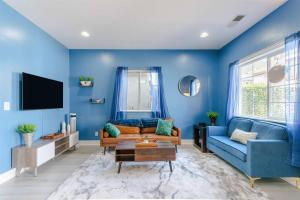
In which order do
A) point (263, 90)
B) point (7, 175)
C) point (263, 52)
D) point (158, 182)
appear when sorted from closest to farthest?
point (158, 182) → point (7, 175) → point (263, 52) → point (263, 90)

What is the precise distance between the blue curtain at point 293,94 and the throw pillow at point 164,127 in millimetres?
2628

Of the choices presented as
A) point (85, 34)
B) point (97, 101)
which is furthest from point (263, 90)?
point (97, 101)

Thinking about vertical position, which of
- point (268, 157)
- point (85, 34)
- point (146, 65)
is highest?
point (85, 34)

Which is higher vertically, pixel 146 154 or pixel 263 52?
pixel 263 52

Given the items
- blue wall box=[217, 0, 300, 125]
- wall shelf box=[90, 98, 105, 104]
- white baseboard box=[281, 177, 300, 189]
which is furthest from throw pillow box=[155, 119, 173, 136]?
white baseboard box=[281, 177, 300, 189]

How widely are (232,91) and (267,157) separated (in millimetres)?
2199

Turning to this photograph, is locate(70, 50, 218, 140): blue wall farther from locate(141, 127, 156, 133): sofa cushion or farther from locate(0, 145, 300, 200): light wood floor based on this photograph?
locate(0, 145, 300, 200): light wood floor

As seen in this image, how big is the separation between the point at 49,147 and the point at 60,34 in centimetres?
255

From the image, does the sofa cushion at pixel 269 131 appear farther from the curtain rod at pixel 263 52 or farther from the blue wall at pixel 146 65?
the blue wall at pixel 146 65

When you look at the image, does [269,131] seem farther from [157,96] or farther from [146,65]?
[146,65]

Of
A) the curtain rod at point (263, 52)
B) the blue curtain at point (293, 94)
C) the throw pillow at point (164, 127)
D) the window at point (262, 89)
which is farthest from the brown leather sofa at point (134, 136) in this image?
the blue curtain at point (293, 94)

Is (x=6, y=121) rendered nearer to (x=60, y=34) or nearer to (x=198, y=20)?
(x=60, y=34)

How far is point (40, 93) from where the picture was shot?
13.1 feet

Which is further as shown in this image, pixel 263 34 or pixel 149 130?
pixel 149 130
